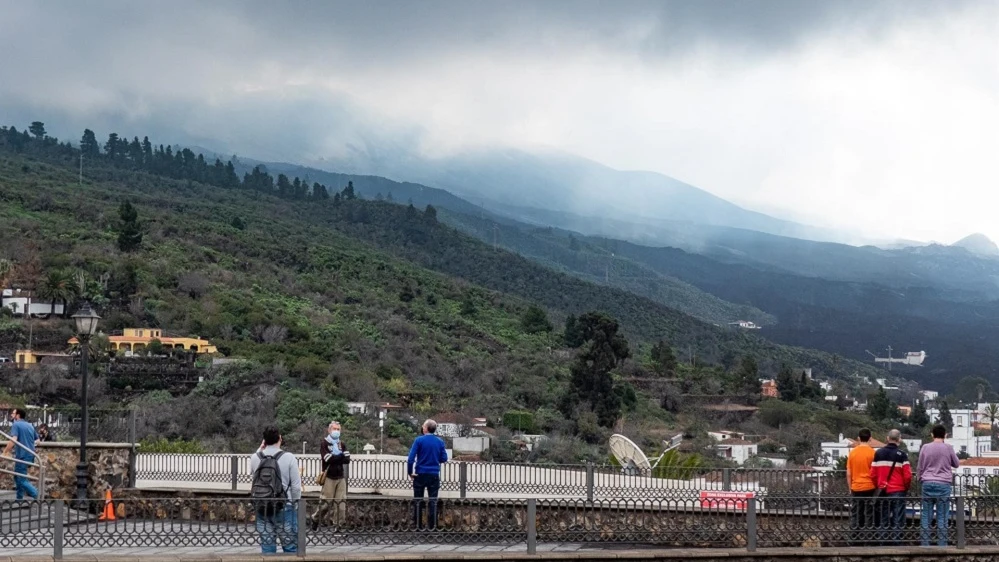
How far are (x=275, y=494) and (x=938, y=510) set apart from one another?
21.4 feet

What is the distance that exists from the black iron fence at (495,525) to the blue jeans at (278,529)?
0.01 meters

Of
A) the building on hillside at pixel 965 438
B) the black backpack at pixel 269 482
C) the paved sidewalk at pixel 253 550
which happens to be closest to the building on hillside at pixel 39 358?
the paved sidewalk at pixel 253 550

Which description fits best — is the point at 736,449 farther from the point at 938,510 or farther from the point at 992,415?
the point at 992,415

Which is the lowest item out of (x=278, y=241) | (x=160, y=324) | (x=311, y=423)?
(x=311, y=423)

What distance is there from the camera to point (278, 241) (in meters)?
86.9

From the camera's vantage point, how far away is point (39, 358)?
50.7 m

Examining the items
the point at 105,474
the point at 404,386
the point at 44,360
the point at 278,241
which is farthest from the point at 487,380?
the point at 105,474

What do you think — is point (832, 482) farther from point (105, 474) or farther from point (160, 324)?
point (160, 324)

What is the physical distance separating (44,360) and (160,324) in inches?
301

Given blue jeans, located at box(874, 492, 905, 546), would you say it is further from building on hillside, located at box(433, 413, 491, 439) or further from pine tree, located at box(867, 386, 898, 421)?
pine tree, located at box(867, 386, 898, 421)

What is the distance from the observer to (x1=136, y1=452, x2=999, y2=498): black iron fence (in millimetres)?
15789

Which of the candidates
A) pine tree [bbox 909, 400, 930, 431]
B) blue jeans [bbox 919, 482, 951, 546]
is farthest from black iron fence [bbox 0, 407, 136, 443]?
pine tree [bbox 909, 400, 930, 431]

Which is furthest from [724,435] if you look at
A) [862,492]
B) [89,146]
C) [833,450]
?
[89,146]

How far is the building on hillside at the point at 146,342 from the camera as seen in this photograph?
172 feet
